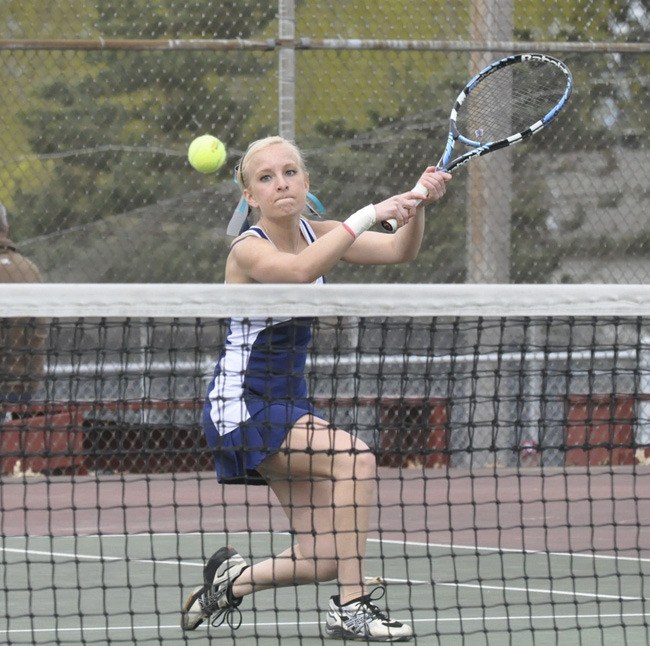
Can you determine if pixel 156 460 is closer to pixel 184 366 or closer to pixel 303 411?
pixel 184 366

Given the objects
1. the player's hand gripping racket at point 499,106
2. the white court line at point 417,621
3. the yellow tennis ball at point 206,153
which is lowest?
the white court line at point 417,621

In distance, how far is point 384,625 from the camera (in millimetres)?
3955

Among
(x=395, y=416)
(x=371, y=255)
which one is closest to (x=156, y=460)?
(x=395, y=416)

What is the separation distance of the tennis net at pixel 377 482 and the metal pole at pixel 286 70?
1228mm

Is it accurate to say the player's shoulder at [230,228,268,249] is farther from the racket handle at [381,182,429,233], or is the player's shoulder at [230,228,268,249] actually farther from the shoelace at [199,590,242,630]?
the shoelace at [199,590,242,630]

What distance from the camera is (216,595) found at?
13.8 ft

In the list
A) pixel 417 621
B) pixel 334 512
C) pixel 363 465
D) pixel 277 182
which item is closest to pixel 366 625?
pixel 334 512

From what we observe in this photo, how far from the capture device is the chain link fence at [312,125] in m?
7.88

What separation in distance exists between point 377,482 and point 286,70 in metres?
4.00

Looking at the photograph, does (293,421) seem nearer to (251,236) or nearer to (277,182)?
(251,236)

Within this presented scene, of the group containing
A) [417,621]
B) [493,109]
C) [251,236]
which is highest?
[493,109]

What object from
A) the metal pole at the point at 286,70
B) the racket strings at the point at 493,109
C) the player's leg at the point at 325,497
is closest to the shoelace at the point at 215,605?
the player's leg at the point at 325,497

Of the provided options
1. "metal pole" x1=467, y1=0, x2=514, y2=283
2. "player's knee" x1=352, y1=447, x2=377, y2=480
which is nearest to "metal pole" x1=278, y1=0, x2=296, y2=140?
"metal pole" x1=467, y1=0, x2=514, y2=283

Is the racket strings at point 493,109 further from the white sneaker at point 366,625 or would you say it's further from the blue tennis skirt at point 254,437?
the white sneaker at point 366,625
